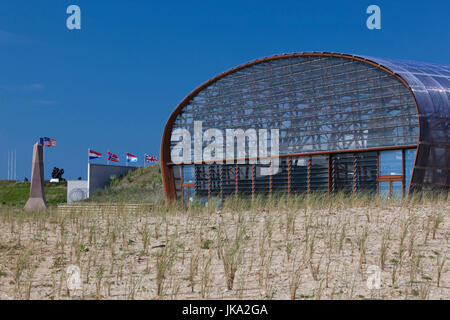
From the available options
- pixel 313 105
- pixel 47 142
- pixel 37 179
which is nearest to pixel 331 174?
pixel 313 105

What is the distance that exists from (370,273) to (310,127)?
2226 centimetres

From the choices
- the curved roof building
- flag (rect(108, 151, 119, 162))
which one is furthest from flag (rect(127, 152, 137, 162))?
the curved roof building

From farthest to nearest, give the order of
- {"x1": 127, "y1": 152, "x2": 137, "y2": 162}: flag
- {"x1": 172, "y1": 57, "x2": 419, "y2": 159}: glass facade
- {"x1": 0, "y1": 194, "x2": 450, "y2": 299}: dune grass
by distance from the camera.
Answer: {"x1": 127, "y1": 152, "x2": 137, "y2": 162}: flag < {"x1": 172, "y1": 57, "x2": 419, "y2": 159}: glass facade < {"x1": 0, "y1": 194, "x2": 450, "y2": 299}: dune grass

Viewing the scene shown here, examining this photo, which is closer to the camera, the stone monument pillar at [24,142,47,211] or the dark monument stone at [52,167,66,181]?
the stone monument pillar at [24,142,47,211]

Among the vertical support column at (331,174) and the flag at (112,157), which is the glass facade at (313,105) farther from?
the flag at (112,157)

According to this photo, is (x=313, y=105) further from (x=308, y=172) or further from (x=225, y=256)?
(x=225, y=256)

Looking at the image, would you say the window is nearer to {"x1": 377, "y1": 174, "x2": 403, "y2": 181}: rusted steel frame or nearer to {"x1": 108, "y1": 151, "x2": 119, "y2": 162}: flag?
{"x1": 377, "y1": 174, "x2": 403, "y2": 181}: rusted steel frame

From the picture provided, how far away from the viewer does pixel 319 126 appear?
28234 mm

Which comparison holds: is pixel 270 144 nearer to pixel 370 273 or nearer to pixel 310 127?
pixel 310 127

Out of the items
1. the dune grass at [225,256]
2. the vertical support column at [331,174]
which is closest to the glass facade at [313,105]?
the vertical support column at [331,174]

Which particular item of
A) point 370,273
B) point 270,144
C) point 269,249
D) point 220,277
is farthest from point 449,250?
point 270,144

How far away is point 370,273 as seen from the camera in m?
6.89

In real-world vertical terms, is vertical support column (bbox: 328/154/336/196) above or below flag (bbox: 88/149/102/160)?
below

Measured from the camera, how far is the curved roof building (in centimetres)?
2342
